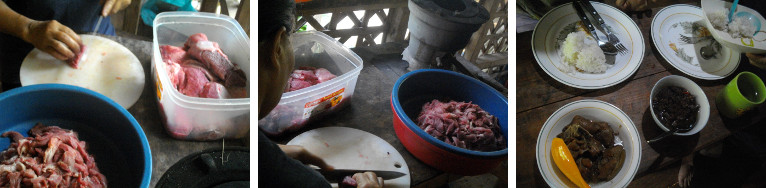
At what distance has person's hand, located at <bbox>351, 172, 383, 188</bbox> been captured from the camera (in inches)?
53.4

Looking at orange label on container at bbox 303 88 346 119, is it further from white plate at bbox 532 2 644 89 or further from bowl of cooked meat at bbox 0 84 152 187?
white plate at bbox 532 2 644 89

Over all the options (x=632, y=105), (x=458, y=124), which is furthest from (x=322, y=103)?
(x=632, y=105)

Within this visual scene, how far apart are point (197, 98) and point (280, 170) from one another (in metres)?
0.27

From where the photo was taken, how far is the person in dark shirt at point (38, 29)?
105cm

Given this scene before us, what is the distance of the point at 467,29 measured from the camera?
4.77 feet

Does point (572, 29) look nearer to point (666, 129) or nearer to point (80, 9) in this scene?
point (666, 129)

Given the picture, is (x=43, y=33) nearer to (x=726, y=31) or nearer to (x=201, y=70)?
(x=201, y=70)

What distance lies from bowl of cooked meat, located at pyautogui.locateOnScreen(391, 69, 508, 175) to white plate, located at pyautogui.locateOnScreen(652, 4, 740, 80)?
2.01 feet

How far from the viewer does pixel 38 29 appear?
3.52 feet

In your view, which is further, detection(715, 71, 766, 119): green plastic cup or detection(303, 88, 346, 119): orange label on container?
detection(715, 71, 766, 119): green plastic cup

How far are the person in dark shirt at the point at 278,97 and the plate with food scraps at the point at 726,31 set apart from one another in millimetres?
1220

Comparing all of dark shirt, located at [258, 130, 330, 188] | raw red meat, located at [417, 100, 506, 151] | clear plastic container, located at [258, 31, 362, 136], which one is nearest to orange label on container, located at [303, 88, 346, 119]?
clear plastic container, located at [258, 31, 362, 136]

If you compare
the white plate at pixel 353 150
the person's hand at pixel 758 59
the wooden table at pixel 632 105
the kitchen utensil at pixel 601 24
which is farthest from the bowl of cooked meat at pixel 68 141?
the person's hand at pixel 758 59

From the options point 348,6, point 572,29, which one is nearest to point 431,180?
point 348,6
